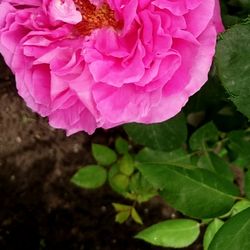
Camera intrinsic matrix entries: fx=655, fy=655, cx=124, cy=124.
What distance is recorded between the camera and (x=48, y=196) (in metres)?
1.34

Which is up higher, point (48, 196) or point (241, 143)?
point (241, 143)

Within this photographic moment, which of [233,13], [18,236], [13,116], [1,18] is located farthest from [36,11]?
[18,236]

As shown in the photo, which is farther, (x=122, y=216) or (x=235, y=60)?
(x=122, y=216)

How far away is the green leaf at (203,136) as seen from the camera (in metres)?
1.09

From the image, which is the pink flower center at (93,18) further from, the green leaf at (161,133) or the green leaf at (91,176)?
the green leaf at (91,176)

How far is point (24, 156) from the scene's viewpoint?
1311 millimetres

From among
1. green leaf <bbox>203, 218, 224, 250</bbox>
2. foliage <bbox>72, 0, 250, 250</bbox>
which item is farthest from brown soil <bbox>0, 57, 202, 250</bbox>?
green leaf <bbox>203, 218, 224, 250</bbox>

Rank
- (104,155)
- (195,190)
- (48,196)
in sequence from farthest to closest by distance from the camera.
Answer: (48,196), (104,155), (195,190)

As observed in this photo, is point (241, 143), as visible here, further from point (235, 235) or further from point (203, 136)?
point (235, 235)

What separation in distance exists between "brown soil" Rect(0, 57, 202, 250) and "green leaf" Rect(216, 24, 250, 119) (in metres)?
0.63

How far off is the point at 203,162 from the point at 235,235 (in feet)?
1.07

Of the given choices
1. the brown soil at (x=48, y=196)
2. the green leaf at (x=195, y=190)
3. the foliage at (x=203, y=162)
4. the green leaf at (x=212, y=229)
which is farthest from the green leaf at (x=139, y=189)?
the green leaf at (x=195, y=190)

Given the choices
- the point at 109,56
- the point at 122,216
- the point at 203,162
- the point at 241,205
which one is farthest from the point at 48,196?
the point at 109,56

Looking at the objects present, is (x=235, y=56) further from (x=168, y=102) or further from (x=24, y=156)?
(x=24, y=156)
